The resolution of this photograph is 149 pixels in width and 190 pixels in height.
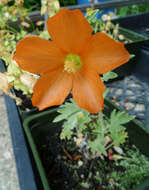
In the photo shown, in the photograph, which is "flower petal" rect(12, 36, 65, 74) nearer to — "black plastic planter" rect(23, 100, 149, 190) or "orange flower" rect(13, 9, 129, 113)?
"orange flower" rect(13, 9, 129, 113)

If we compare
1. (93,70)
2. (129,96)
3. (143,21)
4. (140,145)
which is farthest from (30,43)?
(143,21)

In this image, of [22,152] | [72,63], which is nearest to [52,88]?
[72,63]

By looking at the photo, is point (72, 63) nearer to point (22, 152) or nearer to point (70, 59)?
point (70, 59)

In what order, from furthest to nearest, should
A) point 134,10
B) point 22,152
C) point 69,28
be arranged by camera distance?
1. point 134,10
2. point 22,152
3. point 69,28

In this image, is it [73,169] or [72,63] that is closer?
[72,63]

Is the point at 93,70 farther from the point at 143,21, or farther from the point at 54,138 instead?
the point at 143,21

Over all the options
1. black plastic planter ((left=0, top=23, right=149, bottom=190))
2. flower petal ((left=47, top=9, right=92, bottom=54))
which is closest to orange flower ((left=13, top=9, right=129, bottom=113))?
flower petal ((left=47, top=9, right=92, bottom=54))
